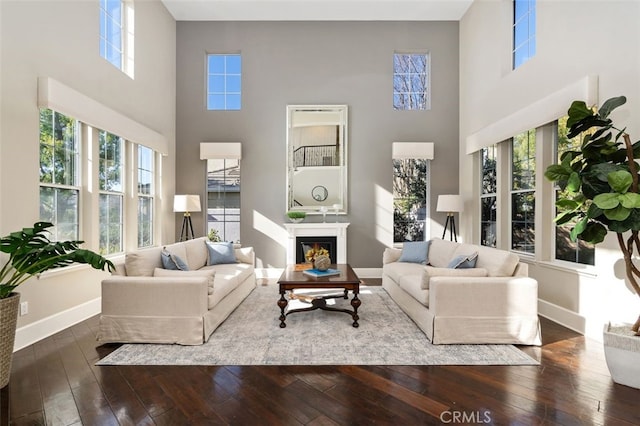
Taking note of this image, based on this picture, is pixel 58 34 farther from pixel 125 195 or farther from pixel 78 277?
pixel 78 277

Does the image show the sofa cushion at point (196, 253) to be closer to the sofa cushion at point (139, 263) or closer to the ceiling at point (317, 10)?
the sofa cushion at point (139, 263)

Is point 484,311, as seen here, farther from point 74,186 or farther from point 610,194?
point 74,186

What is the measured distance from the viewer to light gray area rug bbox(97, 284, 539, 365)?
8.58 feet

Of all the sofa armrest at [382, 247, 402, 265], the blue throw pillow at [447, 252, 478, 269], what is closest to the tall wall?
the sofa armrest at [382, 247, 402, 265]

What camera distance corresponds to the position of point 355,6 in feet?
18.9

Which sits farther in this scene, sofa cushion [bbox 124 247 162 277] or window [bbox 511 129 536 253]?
window [bbox 511 129 536 253]

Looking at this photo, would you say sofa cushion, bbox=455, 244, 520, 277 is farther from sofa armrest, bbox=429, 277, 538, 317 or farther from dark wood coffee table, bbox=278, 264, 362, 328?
dark wood coffee table, bbox=278, 264, 362, 328

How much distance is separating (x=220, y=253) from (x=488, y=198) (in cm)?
440

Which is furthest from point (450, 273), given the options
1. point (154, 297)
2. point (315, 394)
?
point (154, 297)

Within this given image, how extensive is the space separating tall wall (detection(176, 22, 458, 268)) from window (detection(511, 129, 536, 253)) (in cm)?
156

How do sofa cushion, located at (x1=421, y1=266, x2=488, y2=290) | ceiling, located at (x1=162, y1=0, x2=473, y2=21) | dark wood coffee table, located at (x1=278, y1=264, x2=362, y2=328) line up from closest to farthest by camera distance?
sofa cushion, located at (x1=421, y1=266, x2=488, y2=290), dark wood coffee table, located at (x1=278, y1=264, x2=362, y2=328), ceiling, located at (x1=162, y1=0, x2=473, y2=21)

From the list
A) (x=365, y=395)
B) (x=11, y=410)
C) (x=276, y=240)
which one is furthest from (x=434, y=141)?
(x=11, y=410)

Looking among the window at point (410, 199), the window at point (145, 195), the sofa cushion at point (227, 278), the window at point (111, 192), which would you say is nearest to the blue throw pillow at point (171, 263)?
the sofa cushion at point (227, 278)

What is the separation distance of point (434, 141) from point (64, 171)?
578cm
